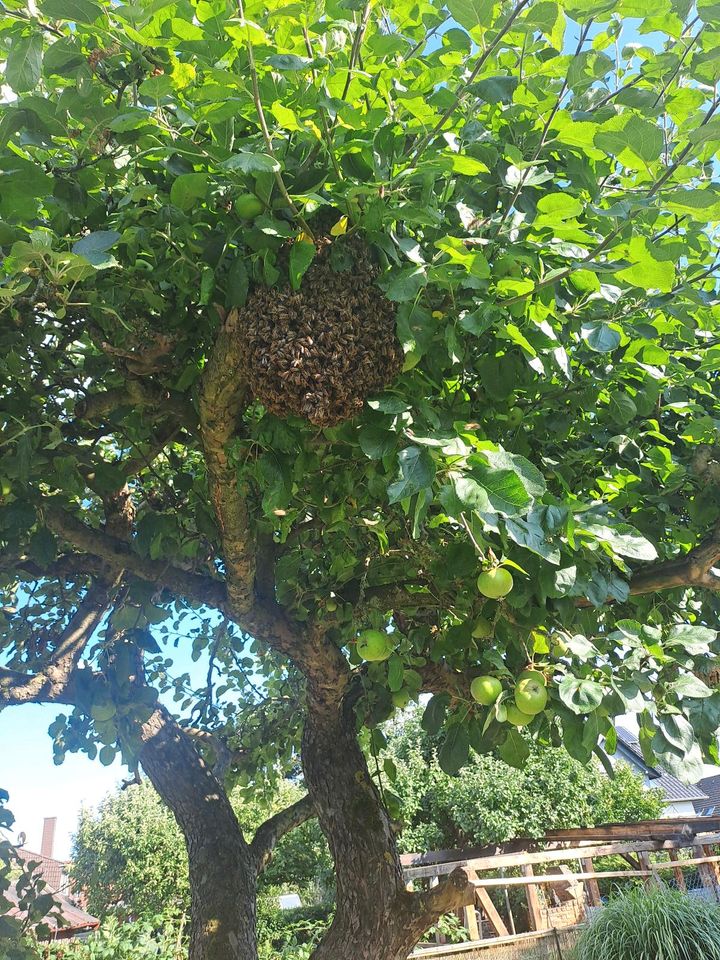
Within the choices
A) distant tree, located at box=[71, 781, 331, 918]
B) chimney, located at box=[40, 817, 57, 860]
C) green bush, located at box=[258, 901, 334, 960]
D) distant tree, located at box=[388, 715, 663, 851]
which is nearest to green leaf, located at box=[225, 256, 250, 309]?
green bush, located at box=[258, 901, 334, 960]

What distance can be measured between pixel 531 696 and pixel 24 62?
183 centimetres

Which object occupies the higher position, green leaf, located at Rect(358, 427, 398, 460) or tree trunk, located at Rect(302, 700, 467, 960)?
green leaf, located at Rect(358, 427, 398, 460)

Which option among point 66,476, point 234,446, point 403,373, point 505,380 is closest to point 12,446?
point 66,476

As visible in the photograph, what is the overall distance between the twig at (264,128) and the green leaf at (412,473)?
1.85 feet

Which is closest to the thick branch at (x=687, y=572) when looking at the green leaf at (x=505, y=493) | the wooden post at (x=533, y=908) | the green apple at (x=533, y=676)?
the green apple at (x=533, y=676)

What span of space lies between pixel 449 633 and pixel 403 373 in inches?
35.7

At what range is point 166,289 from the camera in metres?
2.00

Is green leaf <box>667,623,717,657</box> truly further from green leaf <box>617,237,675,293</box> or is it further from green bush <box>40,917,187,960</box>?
green bush <box>40,917,187,960</box>

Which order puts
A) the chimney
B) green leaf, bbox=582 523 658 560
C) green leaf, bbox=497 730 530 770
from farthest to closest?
1. the chimney
2. green leaf, bbox=497 730 530 770
3. green leaf, bbox=582 523 658 560

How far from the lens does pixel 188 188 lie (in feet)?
4.98

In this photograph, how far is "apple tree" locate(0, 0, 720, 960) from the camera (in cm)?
146

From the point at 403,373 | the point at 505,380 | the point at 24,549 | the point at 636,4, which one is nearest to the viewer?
the point at 636,4

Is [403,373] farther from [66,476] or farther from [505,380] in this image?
[66,476]

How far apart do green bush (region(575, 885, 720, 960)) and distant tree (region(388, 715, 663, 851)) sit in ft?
23.9
